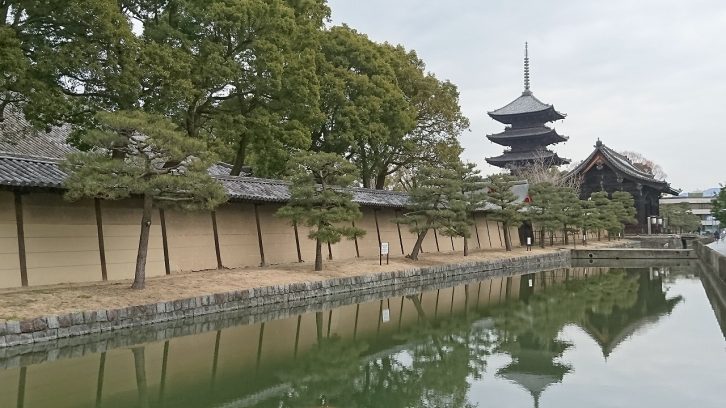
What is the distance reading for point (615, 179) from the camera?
171 ft

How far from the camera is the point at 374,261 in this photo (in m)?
22.1

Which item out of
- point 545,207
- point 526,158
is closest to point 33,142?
point 545,207

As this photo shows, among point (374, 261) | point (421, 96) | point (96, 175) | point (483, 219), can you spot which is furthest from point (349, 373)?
point (483, 219)

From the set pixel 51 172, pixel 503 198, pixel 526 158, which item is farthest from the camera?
pixel 526 158

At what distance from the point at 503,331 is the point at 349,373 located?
467cm

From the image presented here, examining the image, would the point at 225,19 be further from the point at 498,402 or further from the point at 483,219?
the point at 483,219

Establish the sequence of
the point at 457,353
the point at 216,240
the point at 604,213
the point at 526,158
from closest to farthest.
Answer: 1. the point at 457,353
2. the point at 216,240
3. the point at 604,213
4. the point at 526,158

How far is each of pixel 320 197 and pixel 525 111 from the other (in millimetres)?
46655

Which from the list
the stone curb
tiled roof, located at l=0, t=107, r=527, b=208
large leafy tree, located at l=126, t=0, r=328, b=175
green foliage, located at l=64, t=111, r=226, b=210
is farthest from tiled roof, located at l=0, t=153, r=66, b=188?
the stone curb

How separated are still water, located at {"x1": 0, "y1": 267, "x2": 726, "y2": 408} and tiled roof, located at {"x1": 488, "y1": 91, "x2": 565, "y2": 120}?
46.8m

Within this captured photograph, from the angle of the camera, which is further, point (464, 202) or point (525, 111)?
point (525, 111)

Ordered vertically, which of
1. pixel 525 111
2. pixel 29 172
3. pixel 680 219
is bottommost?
pixel 680 219

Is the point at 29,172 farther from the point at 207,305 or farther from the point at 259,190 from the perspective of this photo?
the point at 259,190

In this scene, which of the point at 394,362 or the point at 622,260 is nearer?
the point at 394,362
